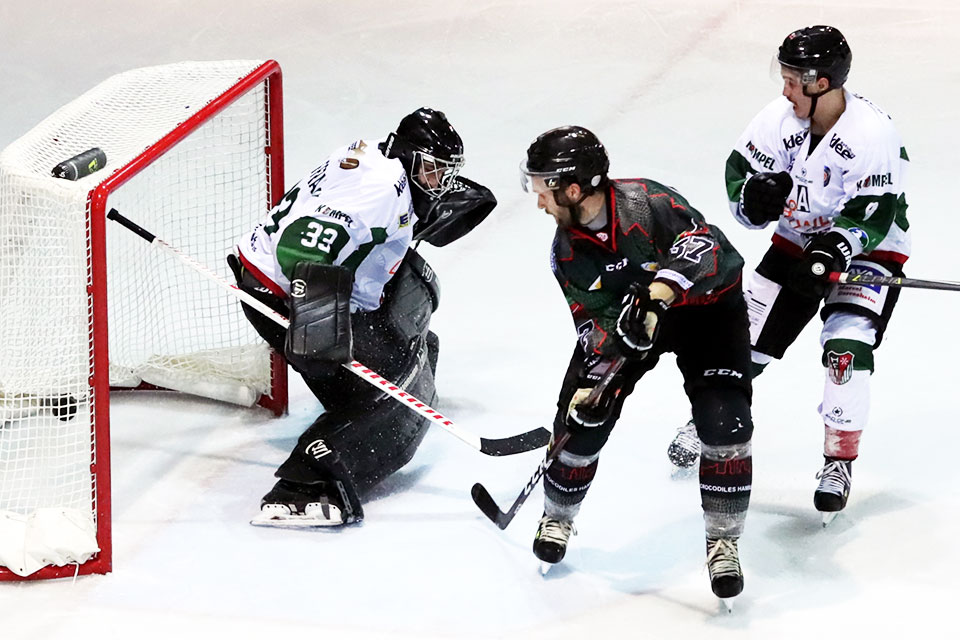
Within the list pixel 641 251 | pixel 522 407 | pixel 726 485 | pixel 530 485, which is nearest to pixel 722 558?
pixel 726 485

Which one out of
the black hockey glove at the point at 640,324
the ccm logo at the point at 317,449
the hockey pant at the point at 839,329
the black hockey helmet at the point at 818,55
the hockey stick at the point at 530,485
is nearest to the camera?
the black hockey glove at the point at 640,324

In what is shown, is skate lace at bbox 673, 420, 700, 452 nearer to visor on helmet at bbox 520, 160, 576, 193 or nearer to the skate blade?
the skate blade

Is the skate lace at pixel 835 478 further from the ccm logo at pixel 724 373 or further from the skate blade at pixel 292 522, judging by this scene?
the skate blade at pixel 292 522

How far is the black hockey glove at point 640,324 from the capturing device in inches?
111

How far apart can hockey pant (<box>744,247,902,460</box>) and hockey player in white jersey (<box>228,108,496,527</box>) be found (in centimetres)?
86

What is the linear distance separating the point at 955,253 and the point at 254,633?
3123 millimetres

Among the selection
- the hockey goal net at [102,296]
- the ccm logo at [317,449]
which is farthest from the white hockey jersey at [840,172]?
the hockey goal net at [102,296]

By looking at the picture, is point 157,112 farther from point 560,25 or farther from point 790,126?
point 560,25

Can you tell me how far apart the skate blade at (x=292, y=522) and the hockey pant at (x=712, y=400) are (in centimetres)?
65

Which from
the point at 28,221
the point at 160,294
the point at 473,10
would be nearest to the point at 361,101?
the point at 473,10

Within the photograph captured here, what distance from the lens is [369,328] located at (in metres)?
3.71

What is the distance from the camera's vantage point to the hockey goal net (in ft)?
10.4

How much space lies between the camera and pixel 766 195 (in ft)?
11.1

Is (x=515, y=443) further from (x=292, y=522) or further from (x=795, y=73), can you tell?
(x=795, y=73)
